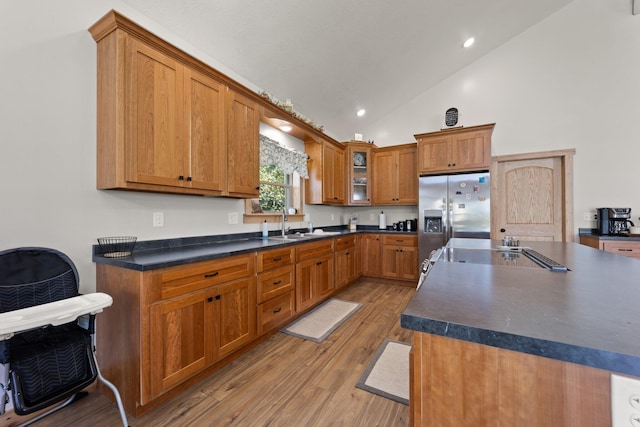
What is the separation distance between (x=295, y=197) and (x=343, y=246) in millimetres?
1006

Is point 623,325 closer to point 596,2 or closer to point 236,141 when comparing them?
point 236,141

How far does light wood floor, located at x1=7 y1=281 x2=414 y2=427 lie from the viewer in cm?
152

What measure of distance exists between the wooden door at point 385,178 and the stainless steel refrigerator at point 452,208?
0.57 meters

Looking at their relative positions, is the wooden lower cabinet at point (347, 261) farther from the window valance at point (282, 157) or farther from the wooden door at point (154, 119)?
the wooden door at point (154, 119)

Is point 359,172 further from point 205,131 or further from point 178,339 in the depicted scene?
point 178,339

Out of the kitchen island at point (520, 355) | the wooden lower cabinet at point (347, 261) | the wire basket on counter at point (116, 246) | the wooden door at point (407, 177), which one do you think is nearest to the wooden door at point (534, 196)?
the wooden door at point (407, 177)

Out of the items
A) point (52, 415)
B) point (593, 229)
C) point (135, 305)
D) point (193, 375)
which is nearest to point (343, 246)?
point (193, 375)

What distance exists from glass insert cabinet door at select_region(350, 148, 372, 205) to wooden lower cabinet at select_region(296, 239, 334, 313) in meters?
1.44

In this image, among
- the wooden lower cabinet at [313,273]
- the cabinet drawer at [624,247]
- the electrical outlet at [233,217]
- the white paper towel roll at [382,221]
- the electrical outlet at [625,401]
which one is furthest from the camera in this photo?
the white paper towel roll at [382,221]

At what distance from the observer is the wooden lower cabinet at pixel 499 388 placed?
1.72ft

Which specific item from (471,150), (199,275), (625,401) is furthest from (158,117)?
(471,150)

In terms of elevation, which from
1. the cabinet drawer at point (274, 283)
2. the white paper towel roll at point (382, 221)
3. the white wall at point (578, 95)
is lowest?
the cabinet drawer at point (274, 283)

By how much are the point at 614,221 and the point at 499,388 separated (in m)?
4.38

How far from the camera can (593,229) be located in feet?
11.9
